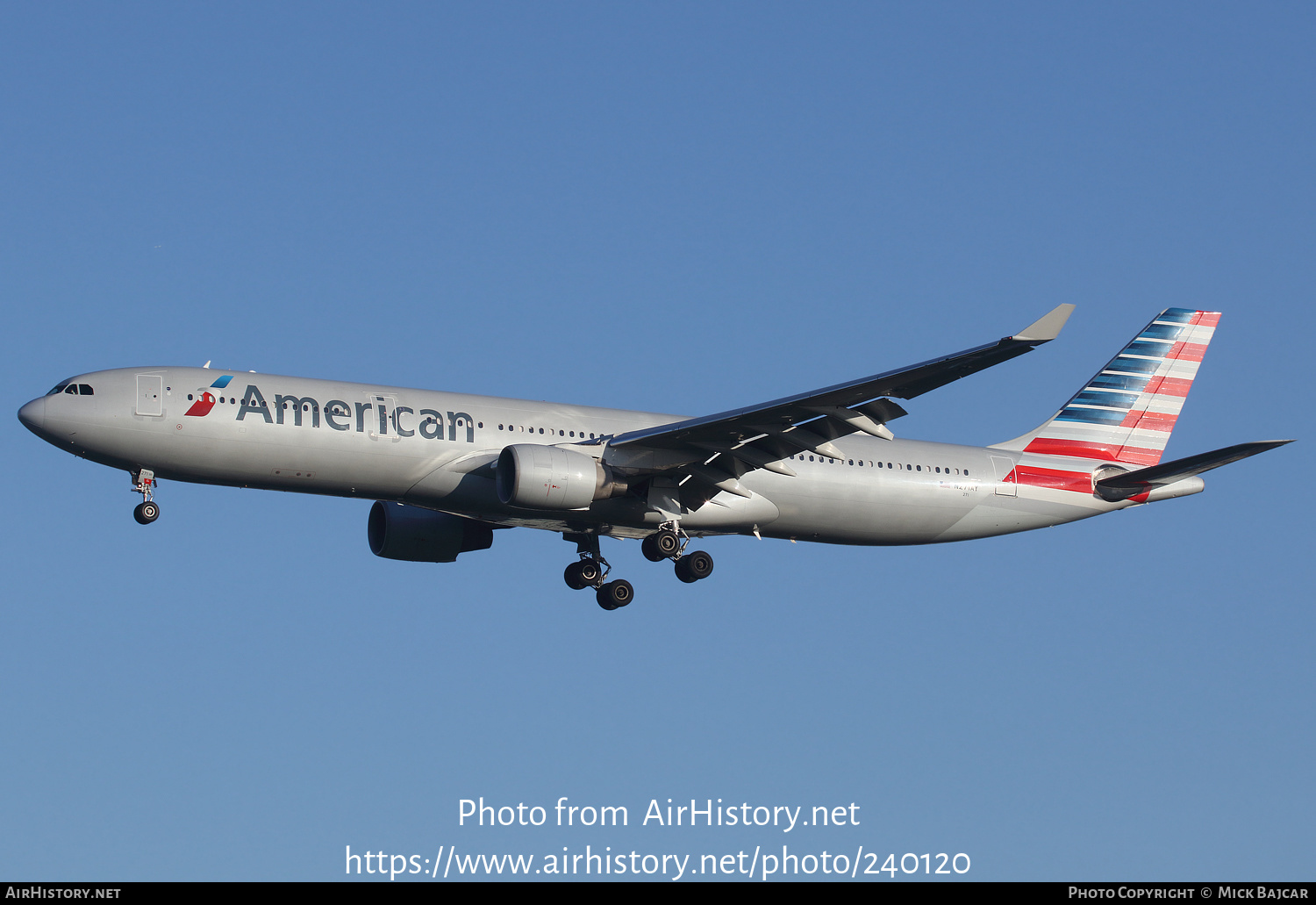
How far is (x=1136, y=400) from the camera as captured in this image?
42.8 metres

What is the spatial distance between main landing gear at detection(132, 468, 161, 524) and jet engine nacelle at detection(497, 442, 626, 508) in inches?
311

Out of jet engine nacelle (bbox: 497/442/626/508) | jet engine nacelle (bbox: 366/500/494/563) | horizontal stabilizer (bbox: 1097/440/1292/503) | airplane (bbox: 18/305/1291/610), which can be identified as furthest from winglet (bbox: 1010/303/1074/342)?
jet engine nacelle (bbox: 366/500/494/563)

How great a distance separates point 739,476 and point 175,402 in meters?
13.3

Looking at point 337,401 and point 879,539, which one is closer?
point 337,401

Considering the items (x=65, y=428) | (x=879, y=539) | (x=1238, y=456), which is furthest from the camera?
(x=879, y=539)

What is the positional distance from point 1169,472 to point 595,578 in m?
15.1

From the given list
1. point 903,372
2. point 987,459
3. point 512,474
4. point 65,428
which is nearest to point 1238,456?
point 987,459

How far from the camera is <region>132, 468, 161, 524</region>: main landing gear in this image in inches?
1344

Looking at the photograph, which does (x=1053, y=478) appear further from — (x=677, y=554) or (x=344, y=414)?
(x=344, y=414)

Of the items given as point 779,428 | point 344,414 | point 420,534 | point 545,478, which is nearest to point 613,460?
point 545,478

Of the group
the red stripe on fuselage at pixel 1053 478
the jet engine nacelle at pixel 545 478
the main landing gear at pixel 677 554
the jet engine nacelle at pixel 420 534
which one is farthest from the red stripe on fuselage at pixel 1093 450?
the jet engine nacelle at pixel 420 534

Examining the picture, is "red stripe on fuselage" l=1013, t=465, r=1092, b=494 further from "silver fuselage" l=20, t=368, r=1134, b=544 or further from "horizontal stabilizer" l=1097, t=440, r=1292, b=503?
"silver fuselage" l=20, t=368, r=1134, b=544
